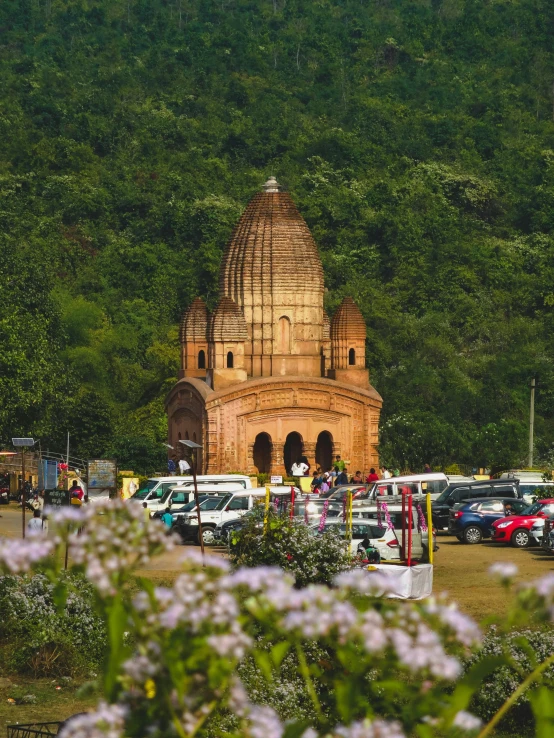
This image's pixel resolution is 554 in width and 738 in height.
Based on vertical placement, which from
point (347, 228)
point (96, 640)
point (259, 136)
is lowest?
point (96, 640)

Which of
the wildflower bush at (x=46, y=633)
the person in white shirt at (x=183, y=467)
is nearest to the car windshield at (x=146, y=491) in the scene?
the person in white shirt at (x=183, y=467)

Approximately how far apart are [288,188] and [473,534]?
79.5 meters

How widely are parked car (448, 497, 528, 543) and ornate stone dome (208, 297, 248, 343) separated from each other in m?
21.9

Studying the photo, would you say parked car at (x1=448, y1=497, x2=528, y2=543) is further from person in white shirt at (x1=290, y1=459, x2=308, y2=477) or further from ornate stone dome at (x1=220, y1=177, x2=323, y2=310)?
ornate stone dome at (x1=220, y1=177, x2=323, y2=310)

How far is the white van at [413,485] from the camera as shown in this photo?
43062 millimetres

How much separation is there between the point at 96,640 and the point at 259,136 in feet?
354

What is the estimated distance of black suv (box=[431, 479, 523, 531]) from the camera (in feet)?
135


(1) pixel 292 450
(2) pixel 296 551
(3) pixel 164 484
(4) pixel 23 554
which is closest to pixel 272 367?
(1) pixel 292 450

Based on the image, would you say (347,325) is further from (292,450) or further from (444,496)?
(444,496)

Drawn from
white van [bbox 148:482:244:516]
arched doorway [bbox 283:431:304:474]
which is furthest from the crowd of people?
white van [bbox 148:482:244:516]

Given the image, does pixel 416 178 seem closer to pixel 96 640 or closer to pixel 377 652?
pixel 96 640

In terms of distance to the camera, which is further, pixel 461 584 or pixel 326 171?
pixel 326 171

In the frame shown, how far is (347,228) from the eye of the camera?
365 feet

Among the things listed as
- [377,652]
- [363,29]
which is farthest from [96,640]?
[363,29]
